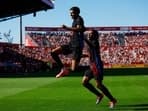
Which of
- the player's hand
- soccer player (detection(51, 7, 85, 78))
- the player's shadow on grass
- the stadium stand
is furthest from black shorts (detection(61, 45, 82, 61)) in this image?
the stadium stand

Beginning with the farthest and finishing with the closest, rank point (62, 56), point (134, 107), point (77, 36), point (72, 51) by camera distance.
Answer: point (62, 56), point (134, 107), point (72, 51), point (77, 36)

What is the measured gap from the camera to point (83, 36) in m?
13.7

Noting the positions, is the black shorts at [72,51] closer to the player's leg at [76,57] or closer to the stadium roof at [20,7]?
the player's leg at [76,57]

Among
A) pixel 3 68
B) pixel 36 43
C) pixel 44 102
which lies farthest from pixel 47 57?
pixel 44 102

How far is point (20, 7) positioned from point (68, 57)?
10.1 metres

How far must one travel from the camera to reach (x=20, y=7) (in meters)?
66.9

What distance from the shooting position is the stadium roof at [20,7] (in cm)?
6352

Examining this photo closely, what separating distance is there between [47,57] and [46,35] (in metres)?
12.5

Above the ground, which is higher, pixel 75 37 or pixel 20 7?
pixel 20 7

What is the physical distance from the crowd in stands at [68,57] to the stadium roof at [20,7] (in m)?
5.28

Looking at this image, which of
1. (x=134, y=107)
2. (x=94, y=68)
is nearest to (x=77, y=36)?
(x=94, y=68)

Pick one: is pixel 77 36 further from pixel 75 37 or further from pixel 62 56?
pixel 62 56

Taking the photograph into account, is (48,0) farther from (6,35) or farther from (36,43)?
(6,35)

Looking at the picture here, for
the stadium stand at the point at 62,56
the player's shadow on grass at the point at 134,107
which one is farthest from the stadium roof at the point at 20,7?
the player's shadow on grass at the point at 134,107
